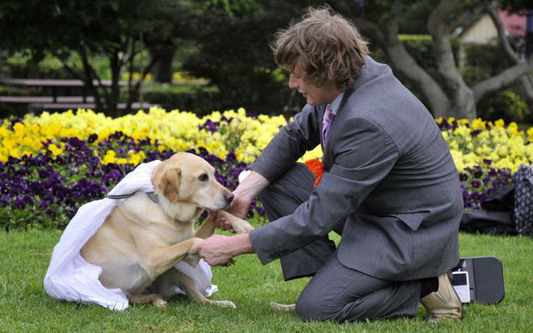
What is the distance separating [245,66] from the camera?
16375 millimetres

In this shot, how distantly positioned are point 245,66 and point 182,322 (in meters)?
12.8

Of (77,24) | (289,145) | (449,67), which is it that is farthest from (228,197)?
(449,67)

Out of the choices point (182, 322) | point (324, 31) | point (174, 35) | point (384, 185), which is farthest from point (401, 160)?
A: point (174, 35)

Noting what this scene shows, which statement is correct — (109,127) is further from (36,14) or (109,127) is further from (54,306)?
(36,14)

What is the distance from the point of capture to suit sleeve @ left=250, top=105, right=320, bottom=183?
453cm

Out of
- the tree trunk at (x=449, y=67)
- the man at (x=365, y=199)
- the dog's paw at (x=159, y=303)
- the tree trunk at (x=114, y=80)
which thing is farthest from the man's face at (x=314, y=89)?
the tree trunk at (x=114, y=80)

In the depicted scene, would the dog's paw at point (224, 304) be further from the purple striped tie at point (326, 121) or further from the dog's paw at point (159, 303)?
the purple striped tie at point (326, 121)

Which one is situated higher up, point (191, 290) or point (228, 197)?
point (228, 197)

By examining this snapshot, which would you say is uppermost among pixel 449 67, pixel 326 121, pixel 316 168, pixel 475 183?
pixel 326 121

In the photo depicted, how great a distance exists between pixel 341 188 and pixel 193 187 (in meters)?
0.92

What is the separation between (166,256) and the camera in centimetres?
418

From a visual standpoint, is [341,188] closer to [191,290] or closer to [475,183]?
[191,290]

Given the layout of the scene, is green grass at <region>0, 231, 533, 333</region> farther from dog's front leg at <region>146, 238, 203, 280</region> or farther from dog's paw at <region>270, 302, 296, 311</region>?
dog's front leg at <region>146, 238, 203, 280</region>

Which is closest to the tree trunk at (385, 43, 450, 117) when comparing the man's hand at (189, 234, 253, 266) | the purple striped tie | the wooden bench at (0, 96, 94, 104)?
the wooden bench at (0, 96, 94, 104)
